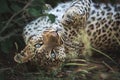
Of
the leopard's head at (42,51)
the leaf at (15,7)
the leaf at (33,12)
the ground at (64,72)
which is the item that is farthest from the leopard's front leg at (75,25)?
the leaf at (33,12)

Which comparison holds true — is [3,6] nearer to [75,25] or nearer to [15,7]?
[15,7]

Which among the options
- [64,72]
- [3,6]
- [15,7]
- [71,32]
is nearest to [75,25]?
[71,32]

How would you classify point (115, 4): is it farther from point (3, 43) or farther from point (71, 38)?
point (3, 43)

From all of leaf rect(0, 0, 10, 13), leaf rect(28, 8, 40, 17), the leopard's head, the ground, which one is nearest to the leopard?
the leopard's head

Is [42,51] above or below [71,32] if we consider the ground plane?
below

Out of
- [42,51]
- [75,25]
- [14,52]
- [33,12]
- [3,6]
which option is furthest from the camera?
[75,25]

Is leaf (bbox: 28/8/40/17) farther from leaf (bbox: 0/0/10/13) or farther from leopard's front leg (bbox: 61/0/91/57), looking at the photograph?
leopard's front leg (bbox: 61/0/91/57)

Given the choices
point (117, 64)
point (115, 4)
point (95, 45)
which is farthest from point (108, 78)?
point (115, 4)

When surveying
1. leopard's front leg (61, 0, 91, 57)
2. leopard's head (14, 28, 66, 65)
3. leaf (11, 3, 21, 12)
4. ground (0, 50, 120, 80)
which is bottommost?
ground (0, 50, 120, 80)
